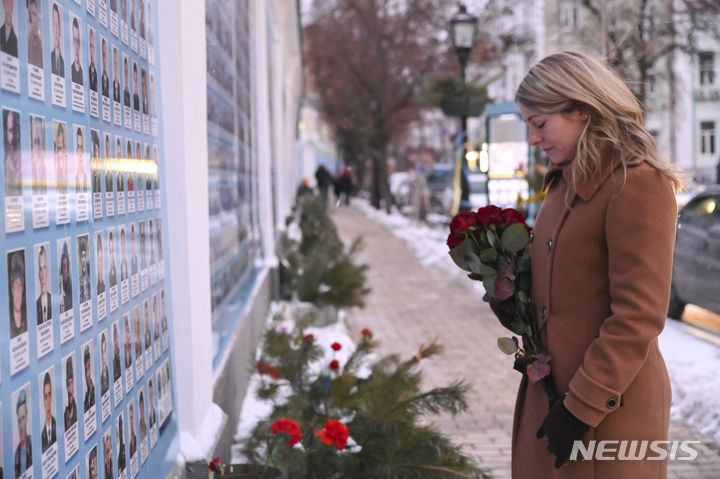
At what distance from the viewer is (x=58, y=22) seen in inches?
65.2

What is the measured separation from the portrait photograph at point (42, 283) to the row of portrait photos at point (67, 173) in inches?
2.1

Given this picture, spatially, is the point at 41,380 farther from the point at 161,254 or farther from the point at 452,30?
the point at 452,30

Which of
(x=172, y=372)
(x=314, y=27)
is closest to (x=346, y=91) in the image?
(x=314, y=27)

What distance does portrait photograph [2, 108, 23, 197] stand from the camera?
4.44ft

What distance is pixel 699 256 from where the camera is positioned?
27.5 feet

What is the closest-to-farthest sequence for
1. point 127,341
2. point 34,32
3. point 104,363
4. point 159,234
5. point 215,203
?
point 34,32, point 104,363, point 127,341, point 159,234, point 215,203

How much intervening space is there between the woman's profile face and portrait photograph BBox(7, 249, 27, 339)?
53.6 inches

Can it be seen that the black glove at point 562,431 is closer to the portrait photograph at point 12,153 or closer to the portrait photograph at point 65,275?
the portrait photograph at point 65,275

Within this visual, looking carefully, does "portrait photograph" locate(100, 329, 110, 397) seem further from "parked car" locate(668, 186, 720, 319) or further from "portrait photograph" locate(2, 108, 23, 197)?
"parked car" locate(668, 186, 720, 319)

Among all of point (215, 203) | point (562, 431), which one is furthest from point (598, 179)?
point (215, 203)

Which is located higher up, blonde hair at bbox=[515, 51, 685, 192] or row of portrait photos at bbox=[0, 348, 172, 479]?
blonde hair at bbox=[515, 51, 685, 192]

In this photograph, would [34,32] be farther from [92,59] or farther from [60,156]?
[92,59]

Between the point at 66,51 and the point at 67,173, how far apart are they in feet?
0.88

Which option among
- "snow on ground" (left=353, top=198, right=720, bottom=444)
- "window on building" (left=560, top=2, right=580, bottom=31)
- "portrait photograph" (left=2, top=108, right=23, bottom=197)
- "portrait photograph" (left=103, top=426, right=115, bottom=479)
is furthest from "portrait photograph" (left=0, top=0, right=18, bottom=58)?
"window on building" (left=560, top=2, right=580, bottom=31)
